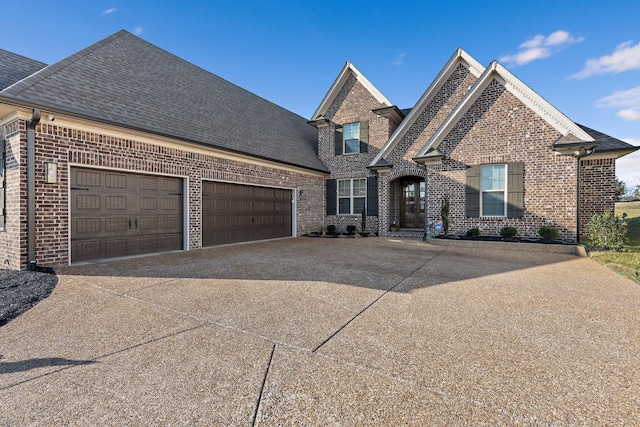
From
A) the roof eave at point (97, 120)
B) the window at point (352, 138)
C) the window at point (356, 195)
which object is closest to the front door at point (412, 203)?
the window at point (356, 195)

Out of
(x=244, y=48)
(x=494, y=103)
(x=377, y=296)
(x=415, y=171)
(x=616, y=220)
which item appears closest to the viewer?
(x=377, y=296)

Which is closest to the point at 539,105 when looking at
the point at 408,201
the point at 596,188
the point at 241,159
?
the point at 596,188

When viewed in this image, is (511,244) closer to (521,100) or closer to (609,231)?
(609,231)

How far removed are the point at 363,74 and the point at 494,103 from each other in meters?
Answer: 6.57

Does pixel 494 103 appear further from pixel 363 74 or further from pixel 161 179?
pixel 161 179

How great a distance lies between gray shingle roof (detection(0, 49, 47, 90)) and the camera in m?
7.36

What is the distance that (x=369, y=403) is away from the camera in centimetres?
196

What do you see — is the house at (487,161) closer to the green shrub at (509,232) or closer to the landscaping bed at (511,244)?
the green shrub at (509,232)

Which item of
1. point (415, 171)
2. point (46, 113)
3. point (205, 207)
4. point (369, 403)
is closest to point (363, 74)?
point (415, 171)

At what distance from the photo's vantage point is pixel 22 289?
15.0 ft

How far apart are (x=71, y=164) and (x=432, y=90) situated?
12.8 meters

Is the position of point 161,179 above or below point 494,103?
below

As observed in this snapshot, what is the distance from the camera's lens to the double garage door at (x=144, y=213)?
21.9 ft

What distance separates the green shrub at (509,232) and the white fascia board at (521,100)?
327 centimetres
